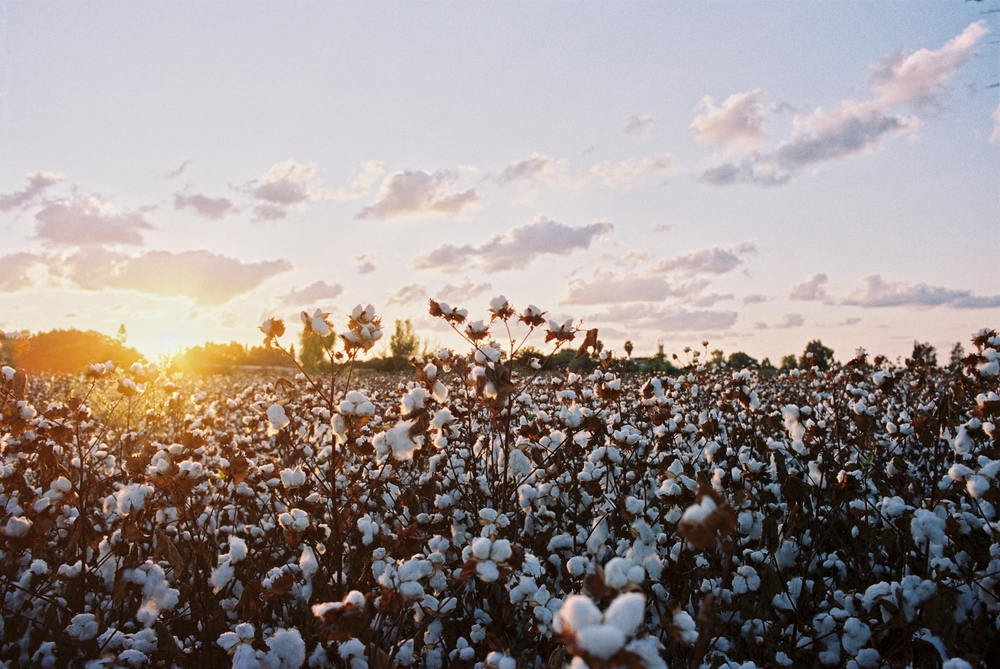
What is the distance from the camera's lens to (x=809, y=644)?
2.89 m

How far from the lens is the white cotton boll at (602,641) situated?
102 cm

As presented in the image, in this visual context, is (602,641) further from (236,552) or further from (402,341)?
(402,341)

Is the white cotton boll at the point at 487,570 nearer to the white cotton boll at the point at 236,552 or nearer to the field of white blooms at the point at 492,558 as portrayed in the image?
the field of white blooms at the point at 492,558

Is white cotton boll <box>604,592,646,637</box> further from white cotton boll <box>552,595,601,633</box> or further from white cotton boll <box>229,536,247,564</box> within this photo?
white cotton boll <box>229,536,247,564</box>

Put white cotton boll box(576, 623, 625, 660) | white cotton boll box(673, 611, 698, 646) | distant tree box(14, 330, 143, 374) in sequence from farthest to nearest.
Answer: distant tree box(14, 330, 143, 374), white cotton boll box(673, 611, 698, 646), white cotton boll box(576, 623, 625, 660)

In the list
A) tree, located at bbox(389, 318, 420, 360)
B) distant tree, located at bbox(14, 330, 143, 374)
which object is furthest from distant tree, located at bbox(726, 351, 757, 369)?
distant tree, located at bbox(14, 330, 143, 374)

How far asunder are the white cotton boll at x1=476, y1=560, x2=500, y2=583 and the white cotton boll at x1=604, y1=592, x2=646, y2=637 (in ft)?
2.35

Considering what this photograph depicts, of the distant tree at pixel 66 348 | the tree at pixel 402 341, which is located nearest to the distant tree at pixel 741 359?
the tree at pixel 402 341

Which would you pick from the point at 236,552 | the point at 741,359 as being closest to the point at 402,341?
the point at 741,359

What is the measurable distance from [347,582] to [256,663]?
1.08 meters

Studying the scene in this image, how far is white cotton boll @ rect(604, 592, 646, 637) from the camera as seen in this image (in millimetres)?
1042

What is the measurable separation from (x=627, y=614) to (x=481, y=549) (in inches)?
32.1

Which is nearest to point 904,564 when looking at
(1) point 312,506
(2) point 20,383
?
(1) point 312,506

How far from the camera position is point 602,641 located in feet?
3.35
